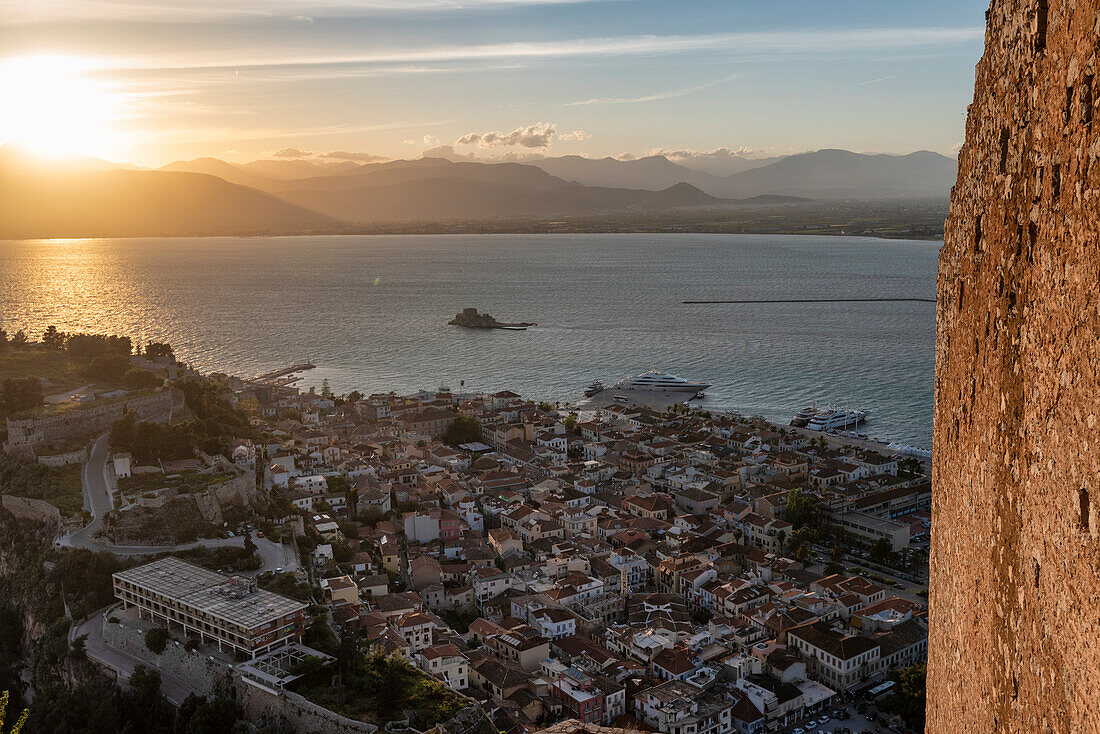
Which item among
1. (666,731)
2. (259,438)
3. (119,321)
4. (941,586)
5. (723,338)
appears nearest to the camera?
(941,586)

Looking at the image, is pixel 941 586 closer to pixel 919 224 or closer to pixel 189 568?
pixel 189 568

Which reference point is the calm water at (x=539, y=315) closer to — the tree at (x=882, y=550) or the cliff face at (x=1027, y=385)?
the tree at (x=882, y=550)

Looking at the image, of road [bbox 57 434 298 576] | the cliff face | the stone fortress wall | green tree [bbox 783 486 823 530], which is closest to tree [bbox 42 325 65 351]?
the stone fortress wall

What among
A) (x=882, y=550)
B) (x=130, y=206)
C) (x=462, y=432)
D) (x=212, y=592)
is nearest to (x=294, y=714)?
(x=212, y=592)

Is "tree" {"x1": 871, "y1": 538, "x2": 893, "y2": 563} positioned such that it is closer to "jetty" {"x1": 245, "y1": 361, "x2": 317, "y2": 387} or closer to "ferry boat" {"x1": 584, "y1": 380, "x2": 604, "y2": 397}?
"ferry boat" {"x1": 584, "y1": 380, "x2": 604, "y2": 397}

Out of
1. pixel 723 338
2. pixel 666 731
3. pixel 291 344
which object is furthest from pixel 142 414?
pixel 723 338
